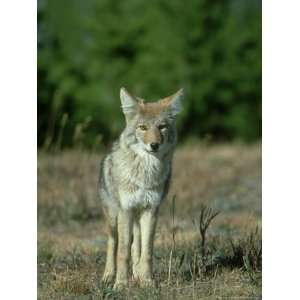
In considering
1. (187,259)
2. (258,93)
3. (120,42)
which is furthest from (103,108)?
(187,259)

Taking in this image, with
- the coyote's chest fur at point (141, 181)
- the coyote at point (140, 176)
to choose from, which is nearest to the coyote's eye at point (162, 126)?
the coyote at point (140, 176)

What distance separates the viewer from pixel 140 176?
23.8ft

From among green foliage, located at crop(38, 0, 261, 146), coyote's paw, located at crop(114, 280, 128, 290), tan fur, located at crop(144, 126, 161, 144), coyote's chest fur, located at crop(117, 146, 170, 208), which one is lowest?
coyote's paw, located at crop(114, 280, 128, 290)

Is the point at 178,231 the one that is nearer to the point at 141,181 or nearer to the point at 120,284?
the point at 120,284

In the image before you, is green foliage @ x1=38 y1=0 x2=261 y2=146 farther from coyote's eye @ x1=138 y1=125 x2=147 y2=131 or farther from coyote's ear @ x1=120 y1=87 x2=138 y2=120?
coyote's eye @ x1=138 y1=125 x2=147 y2=131

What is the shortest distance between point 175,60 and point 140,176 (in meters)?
26.6

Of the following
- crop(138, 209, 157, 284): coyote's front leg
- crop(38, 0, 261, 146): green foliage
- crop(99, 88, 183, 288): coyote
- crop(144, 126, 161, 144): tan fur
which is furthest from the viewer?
crop(38, 0, 261, 146): green foliage

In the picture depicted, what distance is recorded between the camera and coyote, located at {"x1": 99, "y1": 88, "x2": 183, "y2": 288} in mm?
7195

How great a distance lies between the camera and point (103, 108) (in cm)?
3459

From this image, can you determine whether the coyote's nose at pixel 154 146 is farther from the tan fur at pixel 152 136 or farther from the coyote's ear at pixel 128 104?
the coyote's ear at pixel 128 104

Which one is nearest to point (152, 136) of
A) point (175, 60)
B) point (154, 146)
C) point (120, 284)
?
point (154, 146)

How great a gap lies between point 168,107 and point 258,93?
1060 inches

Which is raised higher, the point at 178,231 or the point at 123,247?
the point at 123,247

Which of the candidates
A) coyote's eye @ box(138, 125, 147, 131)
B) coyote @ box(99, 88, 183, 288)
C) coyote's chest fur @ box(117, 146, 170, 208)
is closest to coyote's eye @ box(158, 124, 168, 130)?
coyote @ box(99, 88, 183, 288)
